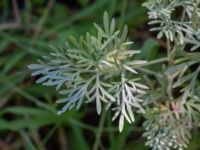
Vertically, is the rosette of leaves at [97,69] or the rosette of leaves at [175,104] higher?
the rosette of leaves at [97,69]

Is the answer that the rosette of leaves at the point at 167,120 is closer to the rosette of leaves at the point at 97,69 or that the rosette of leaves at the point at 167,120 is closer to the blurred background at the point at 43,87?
the rosette of leaves at the point at 97,69

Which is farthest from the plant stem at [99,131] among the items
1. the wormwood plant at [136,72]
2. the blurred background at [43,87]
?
the wormwood plant at [136,72]

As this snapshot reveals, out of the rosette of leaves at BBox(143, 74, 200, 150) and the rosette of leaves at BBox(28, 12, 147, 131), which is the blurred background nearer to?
the rosette of leaves at BBox(143, 74, 200, 150)

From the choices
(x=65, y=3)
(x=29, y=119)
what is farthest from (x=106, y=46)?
(x=65, y=3)

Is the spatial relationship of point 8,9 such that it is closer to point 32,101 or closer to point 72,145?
point 32,101

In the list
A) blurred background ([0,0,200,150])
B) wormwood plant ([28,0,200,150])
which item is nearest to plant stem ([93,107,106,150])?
blurred background ([0,0,200,150])

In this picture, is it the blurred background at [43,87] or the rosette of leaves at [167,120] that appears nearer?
the rosette of leaves at [167,120]

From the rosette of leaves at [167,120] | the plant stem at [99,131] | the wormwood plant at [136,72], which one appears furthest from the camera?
the plant stem at [99,131]
